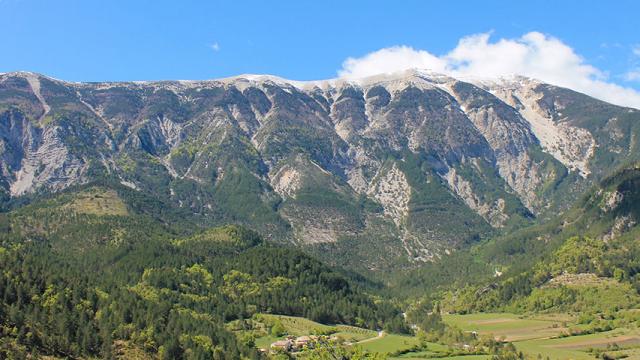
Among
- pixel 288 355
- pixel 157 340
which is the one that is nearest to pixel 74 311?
pixel 157 340

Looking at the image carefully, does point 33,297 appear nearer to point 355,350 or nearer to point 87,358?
point 87,358

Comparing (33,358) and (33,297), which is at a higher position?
(33,297)

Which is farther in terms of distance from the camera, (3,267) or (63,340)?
(3,267)

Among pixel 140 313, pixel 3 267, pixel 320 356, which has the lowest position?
pixel 320 356

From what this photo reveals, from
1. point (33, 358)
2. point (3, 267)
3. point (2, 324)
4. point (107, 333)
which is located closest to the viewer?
point (33, 358)

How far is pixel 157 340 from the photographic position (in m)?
181

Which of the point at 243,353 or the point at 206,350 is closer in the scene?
the point at 206,350

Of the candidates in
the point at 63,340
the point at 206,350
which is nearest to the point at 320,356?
the point at 206,350

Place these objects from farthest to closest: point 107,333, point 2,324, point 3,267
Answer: point 3,267, point 107,333, point 2,324

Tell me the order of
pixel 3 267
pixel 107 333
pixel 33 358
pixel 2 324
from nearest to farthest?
1. pixel 33 358
2. pixel 2 324
3. pixel 107 333
4. pixel 3 267

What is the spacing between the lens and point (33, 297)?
584 ft

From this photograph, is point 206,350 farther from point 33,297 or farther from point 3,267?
point 3,267

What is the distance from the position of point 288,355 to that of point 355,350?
1791 centimetres

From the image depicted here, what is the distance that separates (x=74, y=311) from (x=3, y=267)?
25536 millimetres
